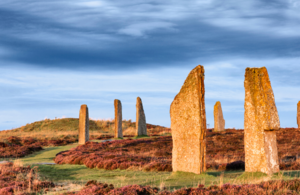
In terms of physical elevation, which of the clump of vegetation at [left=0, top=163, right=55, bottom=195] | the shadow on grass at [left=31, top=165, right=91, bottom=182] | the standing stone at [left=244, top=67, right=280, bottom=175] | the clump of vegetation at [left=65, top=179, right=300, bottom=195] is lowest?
the shadow on grass at [left=31, top=165, right=91, bottom=182]

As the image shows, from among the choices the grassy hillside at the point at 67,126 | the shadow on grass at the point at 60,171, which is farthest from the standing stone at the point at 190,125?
the grassy hillside at the point at 67,126

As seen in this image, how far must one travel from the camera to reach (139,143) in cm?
2664

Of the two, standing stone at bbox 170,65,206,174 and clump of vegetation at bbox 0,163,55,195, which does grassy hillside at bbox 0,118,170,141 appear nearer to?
clump of vegetation at bbox 0,163,55,195

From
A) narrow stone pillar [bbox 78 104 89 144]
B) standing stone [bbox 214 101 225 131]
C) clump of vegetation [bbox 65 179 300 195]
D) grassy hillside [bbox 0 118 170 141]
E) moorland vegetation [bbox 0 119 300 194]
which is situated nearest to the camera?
clump of vegetation [bbox 65 179 300 195]

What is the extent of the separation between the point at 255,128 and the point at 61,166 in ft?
37.9

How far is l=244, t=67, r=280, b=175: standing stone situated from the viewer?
11.5 metres

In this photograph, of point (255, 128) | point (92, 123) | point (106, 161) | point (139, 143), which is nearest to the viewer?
point (255, 128)

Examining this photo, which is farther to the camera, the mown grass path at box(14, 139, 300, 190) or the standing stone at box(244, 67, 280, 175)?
the standing stone at box(244, 67, 280, 175)

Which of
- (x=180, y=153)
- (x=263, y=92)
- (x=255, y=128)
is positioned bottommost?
(x=180, y=153)

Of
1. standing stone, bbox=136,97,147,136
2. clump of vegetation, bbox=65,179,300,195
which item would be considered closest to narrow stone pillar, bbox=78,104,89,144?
standing stone, bbox=136,97,147,136

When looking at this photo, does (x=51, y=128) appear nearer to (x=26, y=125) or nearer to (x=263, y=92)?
(x=26, y=125)

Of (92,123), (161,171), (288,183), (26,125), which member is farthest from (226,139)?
(26,125)

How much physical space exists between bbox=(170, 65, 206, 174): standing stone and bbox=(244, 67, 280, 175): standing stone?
1.86 m

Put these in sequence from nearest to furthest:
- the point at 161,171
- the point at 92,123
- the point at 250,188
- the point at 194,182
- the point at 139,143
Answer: the point at 250,188
the point at 194,182
the point at 161,171
the point at 139,143
the point at 92,123
